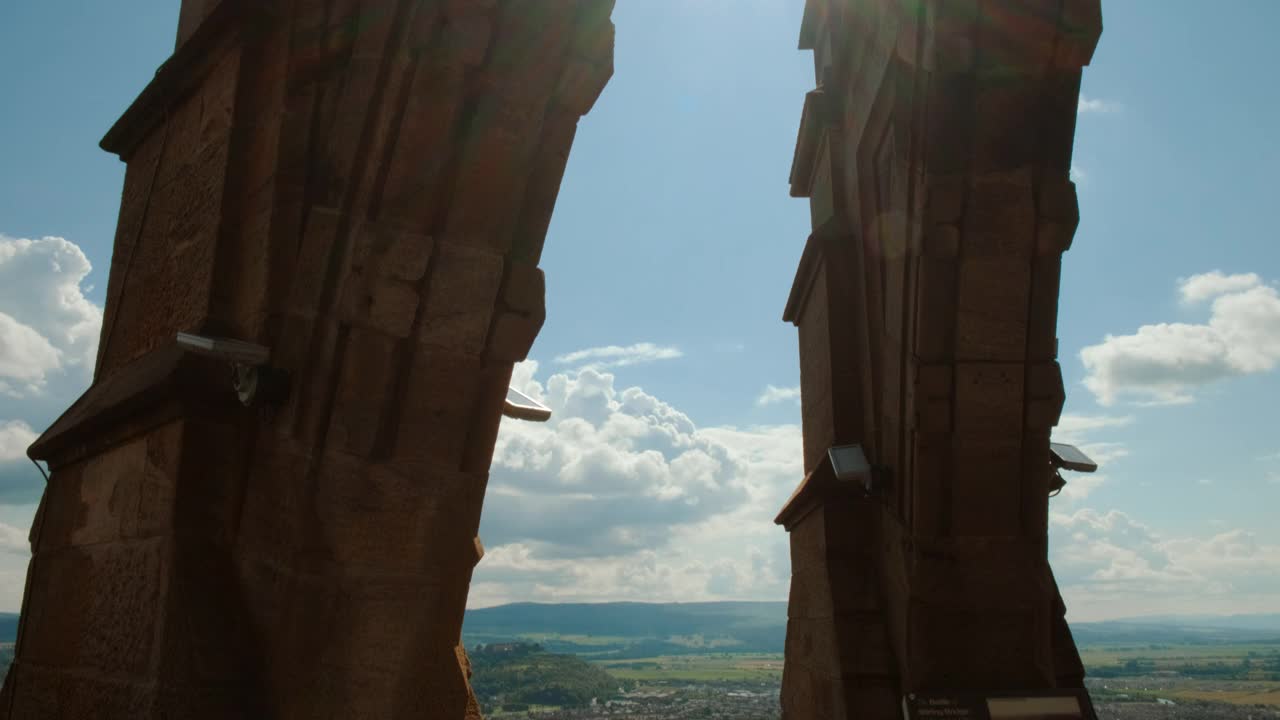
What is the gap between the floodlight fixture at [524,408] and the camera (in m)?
4.50

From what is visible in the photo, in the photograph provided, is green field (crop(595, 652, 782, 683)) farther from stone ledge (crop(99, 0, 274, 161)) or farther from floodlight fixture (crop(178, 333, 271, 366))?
floodlight fixture (crop(178, 333, 271, 366))

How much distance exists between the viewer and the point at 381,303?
123 inches

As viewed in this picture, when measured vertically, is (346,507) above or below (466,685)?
above

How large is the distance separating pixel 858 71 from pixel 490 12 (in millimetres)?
3104

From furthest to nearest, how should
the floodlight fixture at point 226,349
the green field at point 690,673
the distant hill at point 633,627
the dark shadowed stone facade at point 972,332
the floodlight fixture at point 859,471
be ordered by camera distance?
the distant hill at point 633,627 < the green field at point 690,673 < the floodlight fixture at point 859,471 < the dark shadowed stone facade at point 972,332 < the floodlight fixture at point 226,349

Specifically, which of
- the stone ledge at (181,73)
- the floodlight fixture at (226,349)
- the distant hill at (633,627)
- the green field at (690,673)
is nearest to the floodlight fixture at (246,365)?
the floodlight fixture at (226,349)

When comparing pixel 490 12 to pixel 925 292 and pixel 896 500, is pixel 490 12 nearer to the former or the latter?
pixel 925 292

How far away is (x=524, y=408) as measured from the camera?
4508 millimetres

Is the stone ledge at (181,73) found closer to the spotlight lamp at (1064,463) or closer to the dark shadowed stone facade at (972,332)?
the dark shadowed stone facade at (972,332)

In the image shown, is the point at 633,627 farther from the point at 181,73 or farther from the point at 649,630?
the point at 181,73

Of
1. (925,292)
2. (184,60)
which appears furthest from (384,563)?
(925,292)

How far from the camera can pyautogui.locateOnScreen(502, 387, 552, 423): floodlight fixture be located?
14.8 feet

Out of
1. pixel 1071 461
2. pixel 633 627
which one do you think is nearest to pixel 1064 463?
pixel 1071 461

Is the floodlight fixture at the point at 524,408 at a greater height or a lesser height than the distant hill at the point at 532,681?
greater
